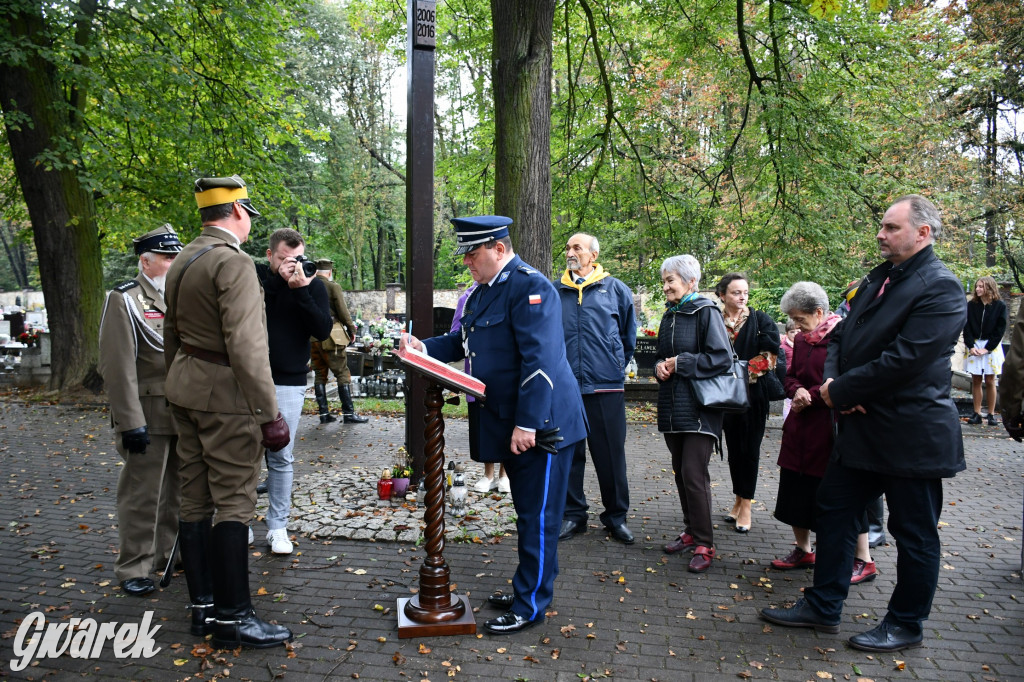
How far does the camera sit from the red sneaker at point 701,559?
4.80m

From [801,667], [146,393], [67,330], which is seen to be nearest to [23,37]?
[67,330]

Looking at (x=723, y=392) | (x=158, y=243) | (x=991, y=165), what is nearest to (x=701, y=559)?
(x=723, y=392)

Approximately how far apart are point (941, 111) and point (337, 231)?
78.9ft

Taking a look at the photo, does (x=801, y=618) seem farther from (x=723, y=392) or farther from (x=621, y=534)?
(x=621, y=534)

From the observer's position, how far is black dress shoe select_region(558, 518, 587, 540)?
540 centimetres

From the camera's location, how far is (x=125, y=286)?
4.34 m

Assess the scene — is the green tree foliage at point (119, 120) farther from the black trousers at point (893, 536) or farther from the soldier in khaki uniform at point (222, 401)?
the black trousers at point (893, 536)

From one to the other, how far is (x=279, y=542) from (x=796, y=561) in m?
3.66

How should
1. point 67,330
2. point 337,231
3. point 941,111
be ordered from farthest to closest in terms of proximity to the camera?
point 337,231 → point 941,111 → point 67,330

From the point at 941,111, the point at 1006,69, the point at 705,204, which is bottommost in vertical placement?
the point at 705,204

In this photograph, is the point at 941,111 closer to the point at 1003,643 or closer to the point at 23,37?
the point at 1003,643

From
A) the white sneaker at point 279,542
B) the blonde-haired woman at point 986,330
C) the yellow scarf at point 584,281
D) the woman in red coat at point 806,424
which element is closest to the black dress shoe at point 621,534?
the woman in red coat at point 806,424

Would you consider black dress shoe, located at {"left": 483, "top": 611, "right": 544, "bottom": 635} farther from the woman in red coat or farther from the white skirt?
the white skirt

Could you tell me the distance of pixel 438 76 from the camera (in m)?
30.3
